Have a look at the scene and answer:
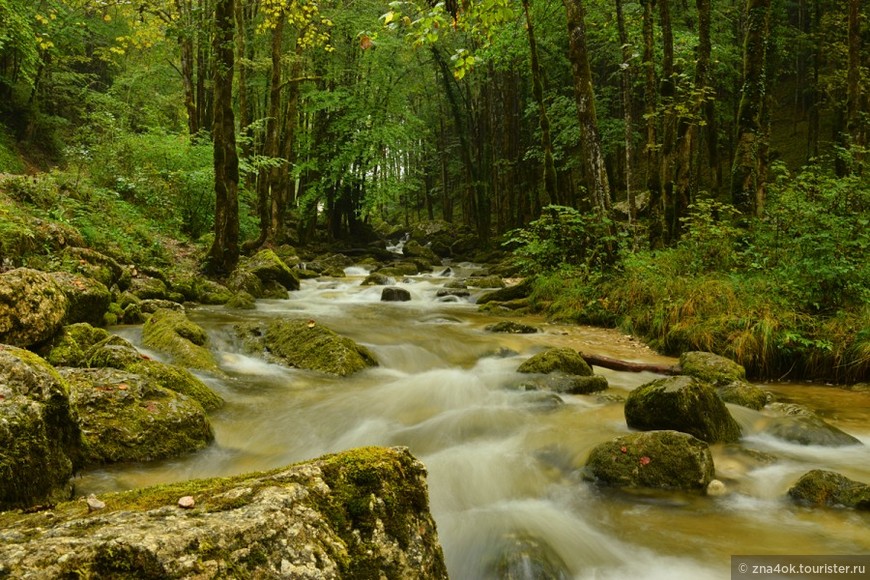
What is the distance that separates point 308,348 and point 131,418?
373 centimetres

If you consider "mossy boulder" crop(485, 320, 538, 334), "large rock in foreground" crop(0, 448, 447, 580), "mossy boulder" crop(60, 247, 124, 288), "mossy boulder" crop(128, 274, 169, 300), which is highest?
"mossy boulder" crop(60, 247, 124, 288)

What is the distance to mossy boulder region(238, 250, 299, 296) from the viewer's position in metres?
14.9

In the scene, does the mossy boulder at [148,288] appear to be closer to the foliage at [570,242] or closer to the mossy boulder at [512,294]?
the mossy boulder at [512,294]

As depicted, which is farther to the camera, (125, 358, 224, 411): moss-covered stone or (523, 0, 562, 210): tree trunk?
(523, 0, 562, 210): tree trunk

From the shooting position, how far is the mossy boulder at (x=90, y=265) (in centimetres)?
884

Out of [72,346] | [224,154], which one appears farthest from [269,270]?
[72,346]

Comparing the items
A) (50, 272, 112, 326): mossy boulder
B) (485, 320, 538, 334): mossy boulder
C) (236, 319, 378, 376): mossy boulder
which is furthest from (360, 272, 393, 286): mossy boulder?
(50, 272, 112, 326): mossy boulder

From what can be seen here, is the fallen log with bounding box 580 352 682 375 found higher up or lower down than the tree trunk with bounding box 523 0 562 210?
lower down

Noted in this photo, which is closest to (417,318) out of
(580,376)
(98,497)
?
(580,376)

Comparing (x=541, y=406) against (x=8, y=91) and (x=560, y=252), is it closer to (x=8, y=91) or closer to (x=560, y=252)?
(x=560, y=252)

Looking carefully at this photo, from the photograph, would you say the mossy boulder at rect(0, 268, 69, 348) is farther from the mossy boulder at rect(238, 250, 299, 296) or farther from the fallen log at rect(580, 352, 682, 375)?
the mossy boulder at rect(238, 250, 299, 296)

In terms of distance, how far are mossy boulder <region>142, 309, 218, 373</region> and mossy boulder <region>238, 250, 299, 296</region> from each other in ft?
22.3

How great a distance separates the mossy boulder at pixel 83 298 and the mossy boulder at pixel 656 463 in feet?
22.9

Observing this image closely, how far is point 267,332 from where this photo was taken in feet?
28.5
